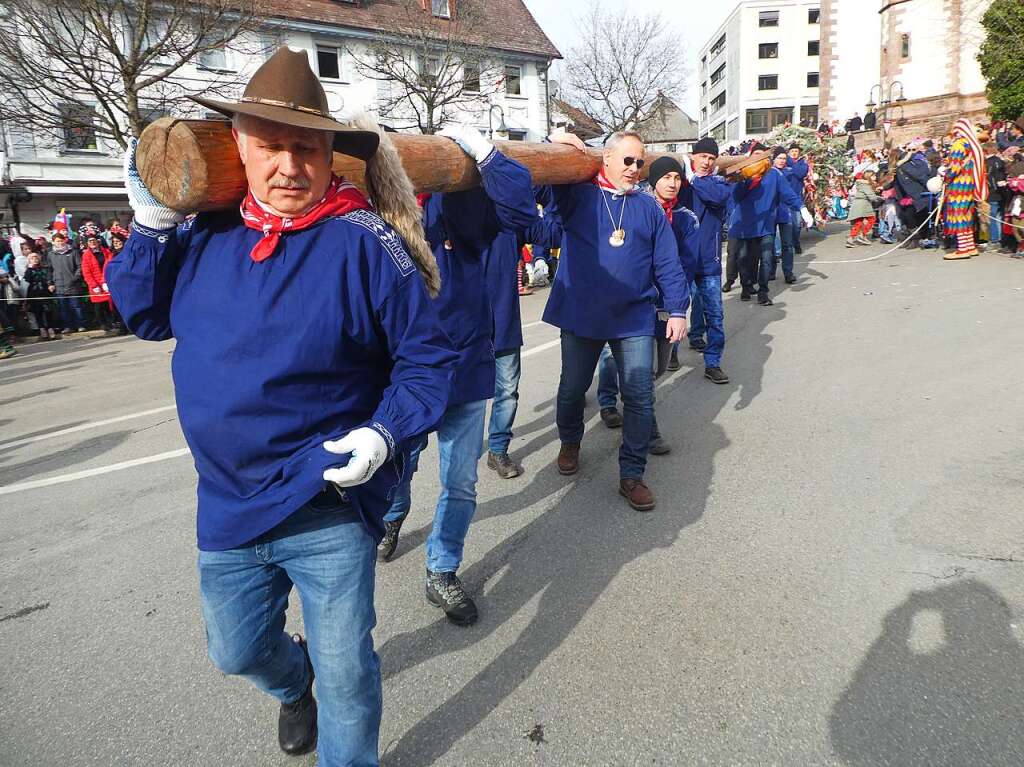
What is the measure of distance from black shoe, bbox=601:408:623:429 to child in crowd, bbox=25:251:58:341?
12.0m

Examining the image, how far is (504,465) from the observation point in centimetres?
466

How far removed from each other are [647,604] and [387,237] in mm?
1978

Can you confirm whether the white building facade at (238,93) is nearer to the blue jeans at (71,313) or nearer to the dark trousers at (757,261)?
the blue jeans at (71,313)

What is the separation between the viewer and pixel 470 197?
3088mm

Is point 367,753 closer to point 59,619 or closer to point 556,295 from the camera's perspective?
point 59,619

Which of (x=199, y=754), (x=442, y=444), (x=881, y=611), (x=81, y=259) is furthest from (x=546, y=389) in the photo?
(x=81, y=259)

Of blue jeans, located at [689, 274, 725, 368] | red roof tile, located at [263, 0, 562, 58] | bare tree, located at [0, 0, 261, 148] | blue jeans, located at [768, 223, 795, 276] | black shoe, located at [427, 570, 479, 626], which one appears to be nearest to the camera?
black shoe, located at [427, 570, 479, 626]

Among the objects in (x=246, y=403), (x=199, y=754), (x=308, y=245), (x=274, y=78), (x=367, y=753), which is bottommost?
(x=199, y=754)

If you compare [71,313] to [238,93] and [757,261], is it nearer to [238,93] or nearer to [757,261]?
[238,93]

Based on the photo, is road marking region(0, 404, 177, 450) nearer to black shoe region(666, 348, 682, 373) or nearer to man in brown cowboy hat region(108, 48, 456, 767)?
black shoe region(666, 348, 682, 373)

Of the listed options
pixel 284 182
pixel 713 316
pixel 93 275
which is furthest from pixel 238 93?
pixel 284 182

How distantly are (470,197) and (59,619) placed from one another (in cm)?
267

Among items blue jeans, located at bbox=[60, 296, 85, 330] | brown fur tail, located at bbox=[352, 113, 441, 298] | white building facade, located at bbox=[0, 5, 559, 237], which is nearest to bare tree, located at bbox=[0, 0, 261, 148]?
white building facade, located at bbox=[0, 5, 559, 237]

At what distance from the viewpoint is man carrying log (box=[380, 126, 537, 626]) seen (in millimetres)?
2793
